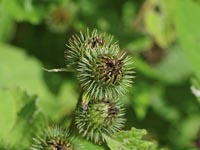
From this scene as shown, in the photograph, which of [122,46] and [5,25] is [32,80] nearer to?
[5,25]

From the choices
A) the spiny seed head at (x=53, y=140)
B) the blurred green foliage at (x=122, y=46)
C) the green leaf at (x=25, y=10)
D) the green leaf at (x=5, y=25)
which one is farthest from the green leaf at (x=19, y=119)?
the green leaf at (x=5, y=25)

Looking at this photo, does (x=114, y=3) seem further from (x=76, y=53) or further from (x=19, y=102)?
(x=76, y=53)

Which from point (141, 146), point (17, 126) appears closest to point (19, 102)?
point (17, 126)

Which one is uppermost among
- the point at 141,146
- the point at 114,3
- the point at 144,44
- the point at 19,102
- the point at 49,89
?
the point at 114,3

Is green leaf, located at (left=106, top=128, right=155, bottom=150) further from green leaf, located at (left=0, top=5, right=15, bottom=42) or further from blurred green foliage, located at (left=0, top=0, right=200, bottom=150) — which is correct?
green leaf, located at (left=0, top=5, right=15, bottom=42)

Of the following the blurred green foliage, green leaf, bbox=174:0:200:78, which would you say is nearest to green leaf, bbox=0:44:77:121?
the blurred green foliage

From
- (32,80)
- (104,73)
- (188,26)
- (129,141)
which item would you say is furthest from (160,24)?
(104,73)
